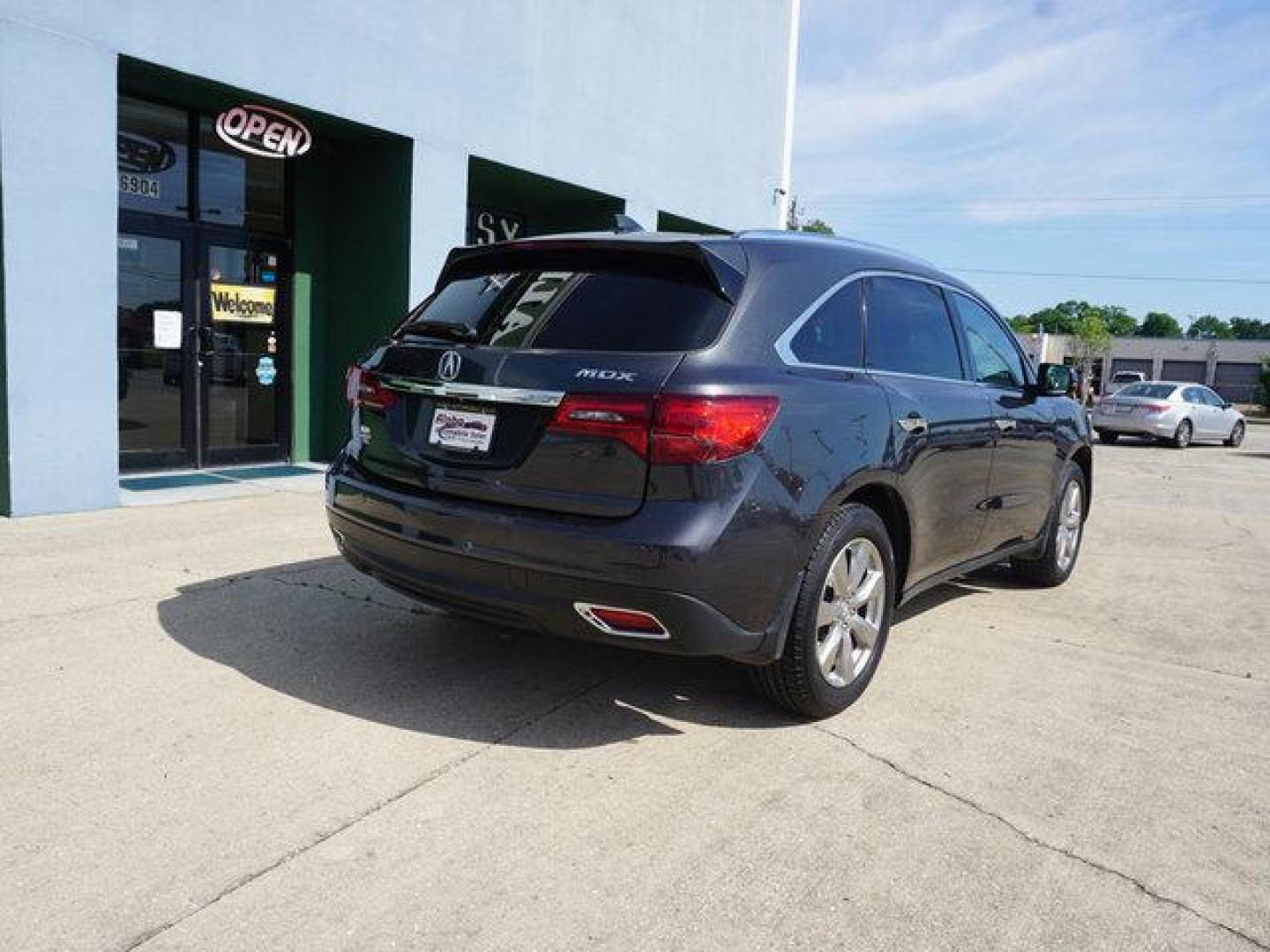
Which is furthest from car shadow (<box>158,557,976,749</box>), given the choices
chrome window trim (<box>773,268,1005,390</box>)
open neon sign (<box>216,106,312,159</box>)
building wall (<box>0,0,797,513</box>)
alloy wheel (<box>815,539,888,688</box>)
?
open neon sign (<box>216,106,312,159</box>)

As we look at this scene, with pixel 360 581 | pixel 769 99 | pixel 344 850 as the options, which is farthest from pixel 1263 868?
pixel 769 99

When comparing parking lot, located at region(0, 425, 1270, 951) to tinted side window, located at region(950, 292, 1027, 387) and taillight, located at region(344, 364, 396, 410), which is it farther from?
tinted side window, located at region(950, 292, 1027, 387)

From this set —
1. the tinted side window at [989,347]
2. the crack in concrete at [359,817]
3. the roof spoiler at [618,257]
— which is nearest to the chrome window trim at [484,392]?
the roof spoiler at [618,257]

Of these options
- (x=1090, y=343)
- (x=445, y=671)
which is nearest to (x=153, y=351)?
(x=445, y=671)

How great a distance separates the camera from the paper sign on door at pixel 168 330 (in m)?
8.49

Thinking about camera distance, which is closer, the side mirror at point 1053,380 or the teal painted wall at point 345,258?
the side mirror at point 1053,380

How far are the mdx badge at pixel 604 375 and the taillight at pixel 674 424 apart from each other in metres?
0.06

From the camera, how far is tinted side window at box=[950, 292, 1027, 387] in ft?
16.4

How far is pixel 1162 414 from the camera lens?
68.4ft

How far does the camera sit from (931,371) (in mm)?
4465

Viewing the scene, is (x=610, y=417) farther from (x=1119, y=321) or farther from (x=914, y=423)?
(x=1119, y=321)

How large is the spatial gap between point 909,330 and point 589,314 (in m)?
1.66

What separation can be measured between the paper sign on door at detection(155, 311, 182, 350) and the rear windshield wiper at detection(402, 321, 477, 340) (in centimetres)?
561

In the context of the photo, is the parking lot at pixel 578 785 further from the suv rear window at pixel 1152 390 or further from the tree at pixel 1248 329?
the tree at pixel 1248 329
